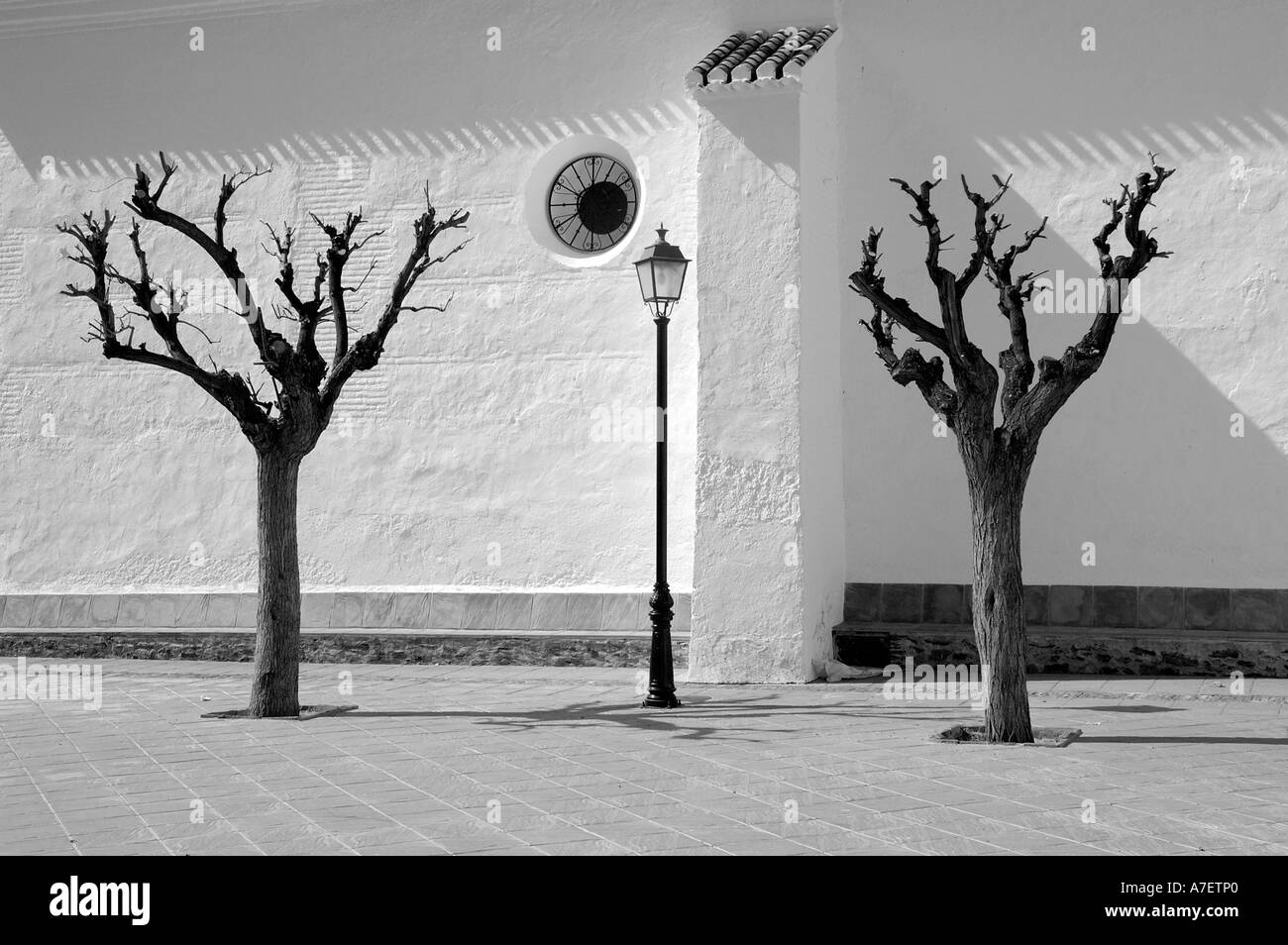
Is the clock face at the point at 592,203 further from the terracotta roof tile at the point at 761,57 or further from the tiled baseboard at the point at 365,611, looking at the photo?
the tiled baseboard at the point at 365,611

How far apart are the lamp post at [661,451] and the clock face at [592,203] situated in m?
2.87

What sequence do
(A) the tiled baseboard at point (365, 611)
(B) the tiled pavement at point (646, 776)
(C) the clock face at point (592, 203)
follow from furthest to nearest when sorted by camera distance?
(C) the clock face at point (592, 203), (A) the tiled baseboard at point (365, 611), (B) the tiled pavement at point (646, 776)

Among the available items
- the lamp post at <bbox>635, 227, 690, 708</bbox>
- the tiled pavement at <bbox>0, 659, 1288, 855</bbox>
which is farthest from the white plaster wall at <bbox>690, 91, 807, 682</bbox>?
the lamp post at <bbox>635, 227, 690, 708</bbox>

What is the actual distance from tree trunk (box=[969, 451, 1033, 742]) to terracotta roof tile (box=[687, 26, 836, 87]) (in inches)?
182

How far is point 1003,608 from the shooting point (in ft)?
28.3

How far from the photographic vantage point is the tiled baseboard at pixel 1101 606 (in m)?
11.7

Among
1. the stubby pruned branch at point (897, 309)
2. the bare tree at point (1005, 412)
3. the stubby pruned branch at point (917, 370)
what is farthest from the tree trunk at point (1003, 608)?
the stubby pruned branch at point (897, 309)

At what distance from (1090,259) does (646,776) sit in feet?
22.1

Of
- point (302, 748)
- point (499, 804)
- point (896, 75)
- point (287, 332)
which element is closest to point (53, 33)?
point (287, 332)

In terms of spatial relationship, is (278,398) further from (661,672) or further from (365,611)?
(365,611)

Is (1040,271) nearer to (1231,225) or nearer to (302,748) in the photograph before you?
(1231,225)

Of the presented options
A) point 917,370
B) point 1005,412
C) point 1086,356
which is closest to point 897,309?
point 917,370

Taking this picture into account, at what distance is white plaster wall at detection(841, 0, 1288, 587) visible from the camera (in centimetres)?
1180

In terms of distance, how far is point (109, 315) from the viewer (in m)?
10.0
